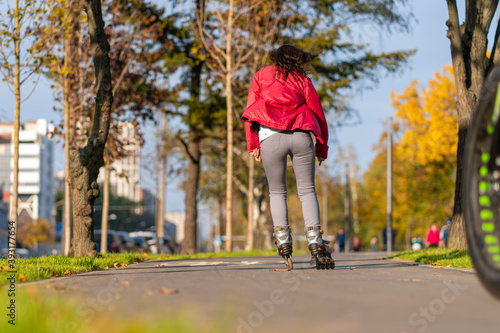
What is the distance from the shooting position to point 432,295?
396 centimetres

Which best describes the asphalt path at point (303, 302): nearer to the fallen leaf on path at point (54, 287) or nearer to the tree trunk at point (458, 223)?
the fallen leaf on path at point (54, 287)

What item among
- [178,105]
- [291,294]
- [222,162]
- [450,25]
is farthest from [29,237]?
[291,294]

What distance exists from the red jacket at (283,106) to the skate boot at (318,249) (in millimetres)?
959

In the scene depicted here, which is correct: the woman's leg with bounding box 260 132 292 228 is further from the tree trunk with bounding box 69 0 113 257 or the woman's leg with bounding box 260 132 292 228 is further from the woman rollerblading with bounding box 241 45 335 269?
the tree trunk with bounding box 69 0 113 257

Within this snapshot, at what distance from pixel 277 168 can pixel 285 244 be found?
0.74 meters

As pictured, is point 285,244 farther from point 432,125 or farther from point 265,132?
point 432,125

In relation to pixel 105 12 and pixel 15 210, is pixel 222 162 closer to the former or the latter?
pixel 105 12

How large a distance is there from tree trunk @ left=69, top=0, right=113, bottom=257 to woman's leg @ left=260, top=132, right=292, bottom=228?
4213 mm

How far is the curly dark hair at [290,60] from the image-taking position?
6738 mm

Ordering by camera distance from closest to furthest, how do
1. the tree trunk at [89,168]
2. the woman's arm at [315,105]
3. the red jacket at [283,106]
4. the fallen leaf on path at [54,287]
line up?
the fallen leaf on path at [54,287] < the red jacket at [283,106] < the woman's arm at [315,105] < the tree trunk at [89,168]

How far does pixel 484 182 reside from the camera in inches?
126

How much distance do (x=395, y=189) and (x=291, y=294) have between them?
154ft

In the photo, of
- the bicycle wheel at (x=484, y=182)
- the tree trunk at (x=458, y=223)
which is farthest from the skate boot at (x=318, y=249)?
the tree trunk at (x=458, y=223)

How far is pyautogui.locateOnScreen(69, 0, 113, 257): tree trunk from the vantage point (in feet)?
32.6
